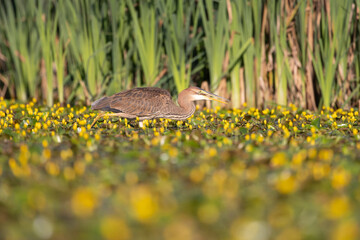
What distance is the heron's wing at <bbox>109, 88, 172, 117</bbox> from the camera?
7.92 m

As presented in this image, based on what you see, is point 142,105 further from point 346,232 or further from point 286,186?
point 346,232

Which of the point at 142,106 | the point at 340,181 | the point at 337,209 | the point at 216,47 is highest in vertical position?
the point at 337,209

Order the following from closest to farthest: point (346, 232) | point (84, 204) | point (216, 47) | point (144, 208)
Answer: point (346, 232), point (144, 208), point (84, 204), point (216, 47)

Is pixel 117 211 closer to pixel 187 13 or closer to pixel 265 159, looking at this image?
pixel 265 159

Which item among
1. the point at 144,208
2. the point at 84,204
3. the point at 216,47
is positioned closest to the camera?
the point at 144,208

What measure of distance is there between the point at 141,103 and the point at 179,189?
401cm

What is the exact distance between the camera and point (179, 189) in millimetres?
4020

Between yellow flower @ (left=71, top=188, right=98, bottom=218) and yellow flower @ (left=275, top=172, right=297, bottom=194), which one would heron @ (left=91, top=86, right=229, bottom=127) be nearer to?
yellow flower @ (left=275, top=172, right=297, bottom=194)

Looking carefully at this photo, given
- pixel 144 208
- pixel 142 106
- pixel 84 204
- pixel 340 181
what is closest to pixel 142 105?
pixel 142 106

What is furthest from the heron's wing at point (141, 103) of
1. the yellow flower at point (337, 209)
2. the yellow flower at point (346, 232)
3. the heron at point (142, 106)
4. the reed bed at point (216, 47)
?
the yellow flower at point (346, 232)

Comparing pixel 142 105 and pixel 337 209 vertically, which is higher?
pixel 337 209

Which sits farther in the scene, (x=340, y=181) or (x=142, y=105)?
(x=142, y=105)

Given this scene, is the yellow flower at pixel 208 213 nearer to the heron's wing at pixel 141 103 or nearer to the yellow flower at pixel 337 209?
the yellow flower at pixel 337 209

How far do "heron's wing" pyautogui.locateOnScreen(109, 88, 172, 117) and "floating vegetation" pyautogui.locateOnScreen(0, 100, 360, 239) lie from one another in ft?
4.73
